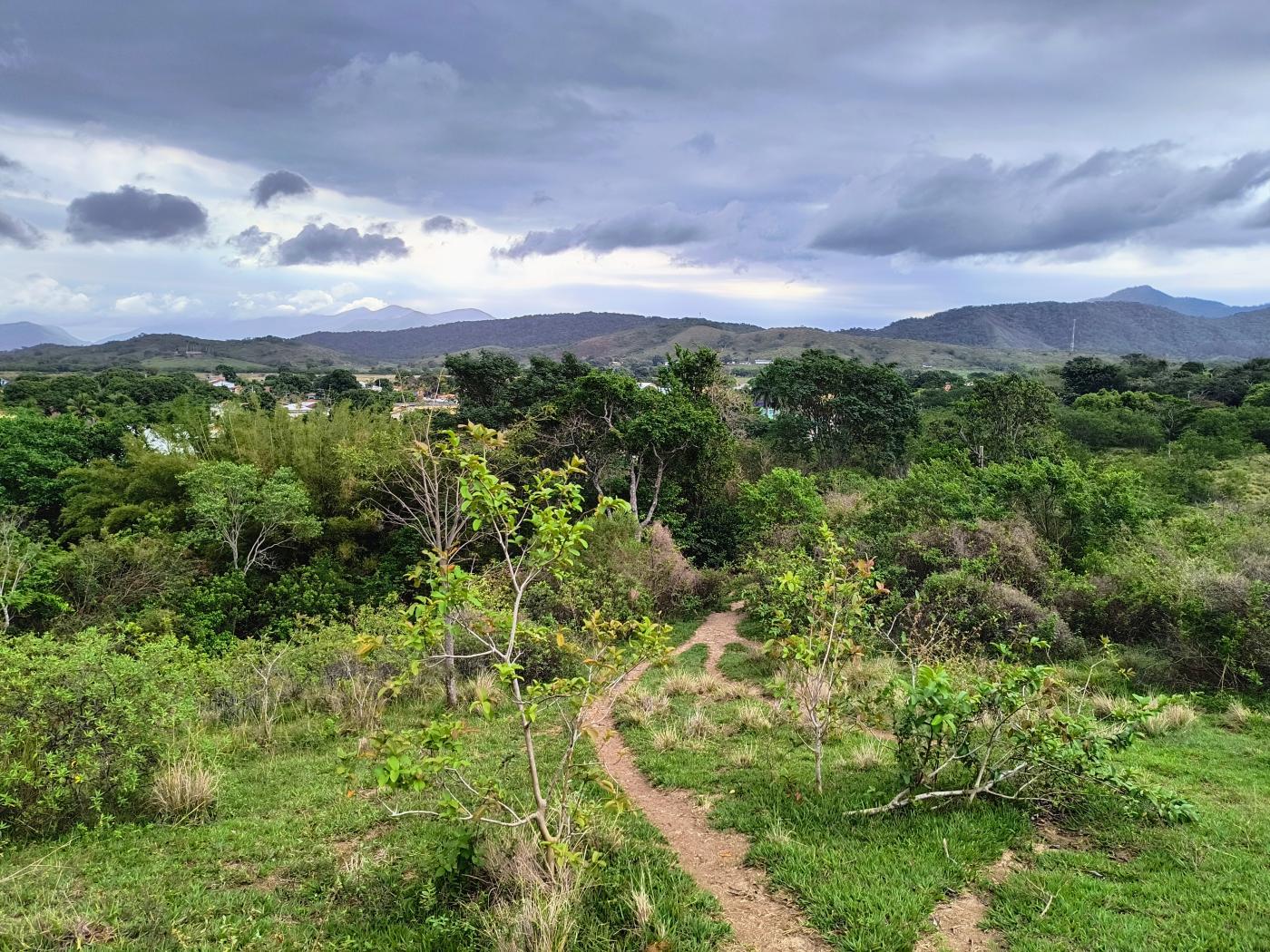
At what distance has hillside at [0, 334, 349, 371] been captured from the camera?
129125 millimetres

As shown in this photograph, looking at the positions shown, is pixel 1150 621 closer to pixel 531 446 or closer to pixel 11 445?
pixel 531 446

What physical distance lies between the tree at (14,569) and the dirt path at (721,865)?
49.1 ft

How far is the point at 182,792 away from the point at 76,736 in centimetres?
107

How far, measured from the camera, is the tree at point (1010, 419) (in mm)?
28516

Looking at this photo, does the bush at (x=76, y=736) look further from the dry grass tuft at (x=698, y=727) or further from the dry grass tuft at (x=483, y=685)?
the dry grass tuft at (x=698, y=727)

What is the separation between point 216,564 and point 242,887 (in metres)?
16.8

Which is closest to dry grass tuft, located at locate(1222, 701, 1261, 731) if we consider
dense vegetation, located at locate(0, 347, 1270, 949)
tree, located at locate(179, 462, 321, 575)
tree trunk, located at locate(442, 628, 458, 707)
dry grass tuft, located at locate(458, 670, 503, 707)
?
dense vegetation, located at locate(0, 347, 1270, 949)

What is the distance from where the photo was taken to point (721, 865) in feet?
16.7

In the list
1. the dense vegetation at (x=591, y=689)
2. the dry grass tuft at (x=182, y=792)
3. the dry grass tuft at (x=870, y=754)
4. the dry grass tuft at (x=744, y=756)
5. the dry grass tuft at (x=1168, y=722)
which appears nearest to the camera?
the dense vegetation at (x=591, y=689)

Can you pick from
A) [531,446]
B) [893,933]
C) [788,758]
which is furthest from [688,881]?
[531,446]

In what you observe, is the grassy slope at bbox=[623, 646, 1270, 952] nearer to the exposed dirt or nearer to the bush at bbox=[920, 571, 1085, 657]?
the exposed dirt

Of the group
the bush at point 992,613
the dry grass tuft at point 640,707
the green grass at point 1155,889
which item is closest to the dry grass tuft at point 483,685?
the dry grass tuft at point 640,707

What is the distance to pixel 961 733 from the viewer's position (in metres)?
5.71

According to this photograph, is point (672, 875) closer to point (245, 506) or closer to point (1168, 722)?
point (1168, 722)
